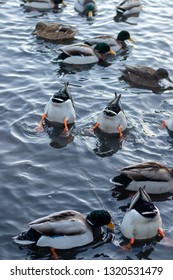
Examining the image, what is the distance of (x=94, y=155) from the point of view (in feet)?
44.8

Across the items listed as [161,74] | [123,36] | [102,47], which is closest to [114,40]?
[123,36]

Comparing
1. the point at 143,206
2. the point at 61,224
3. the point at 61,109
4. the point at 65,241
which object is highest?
the point at 61,109

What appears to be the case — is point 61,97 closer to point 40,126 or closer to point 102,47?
point 40,126

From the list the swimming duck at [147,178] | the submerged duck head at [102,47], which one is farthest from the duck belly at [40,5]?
the swimming duck at [147,178]

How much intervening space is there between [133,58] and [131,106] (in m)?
3.32

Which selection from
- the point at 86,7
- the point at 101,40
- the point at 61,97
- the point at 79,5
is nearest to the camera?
the point at 61,97

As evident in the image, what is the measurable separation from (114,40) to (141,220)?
30.1ft

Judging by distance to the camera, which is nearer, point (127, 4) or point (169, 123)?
point (169, 123)

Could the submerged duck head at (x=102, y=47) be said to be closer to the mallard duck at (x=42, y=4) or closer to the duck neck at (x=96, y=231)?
the mallard duck at (x=42, y=4)

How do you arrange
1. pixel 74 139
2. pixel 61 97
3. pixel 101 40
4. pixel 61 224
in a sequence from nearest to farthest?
pixel 61 224, pixel 74 139, pixel 61 97, pixel 101 40

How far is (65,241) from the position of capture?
35.3 ft

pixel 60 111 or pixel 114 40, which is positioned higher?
pixel 114 40

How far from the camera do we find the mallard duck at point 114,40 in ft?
62.3

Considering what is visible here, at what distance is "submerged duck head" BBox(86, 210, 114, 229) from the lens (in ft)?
36.1
